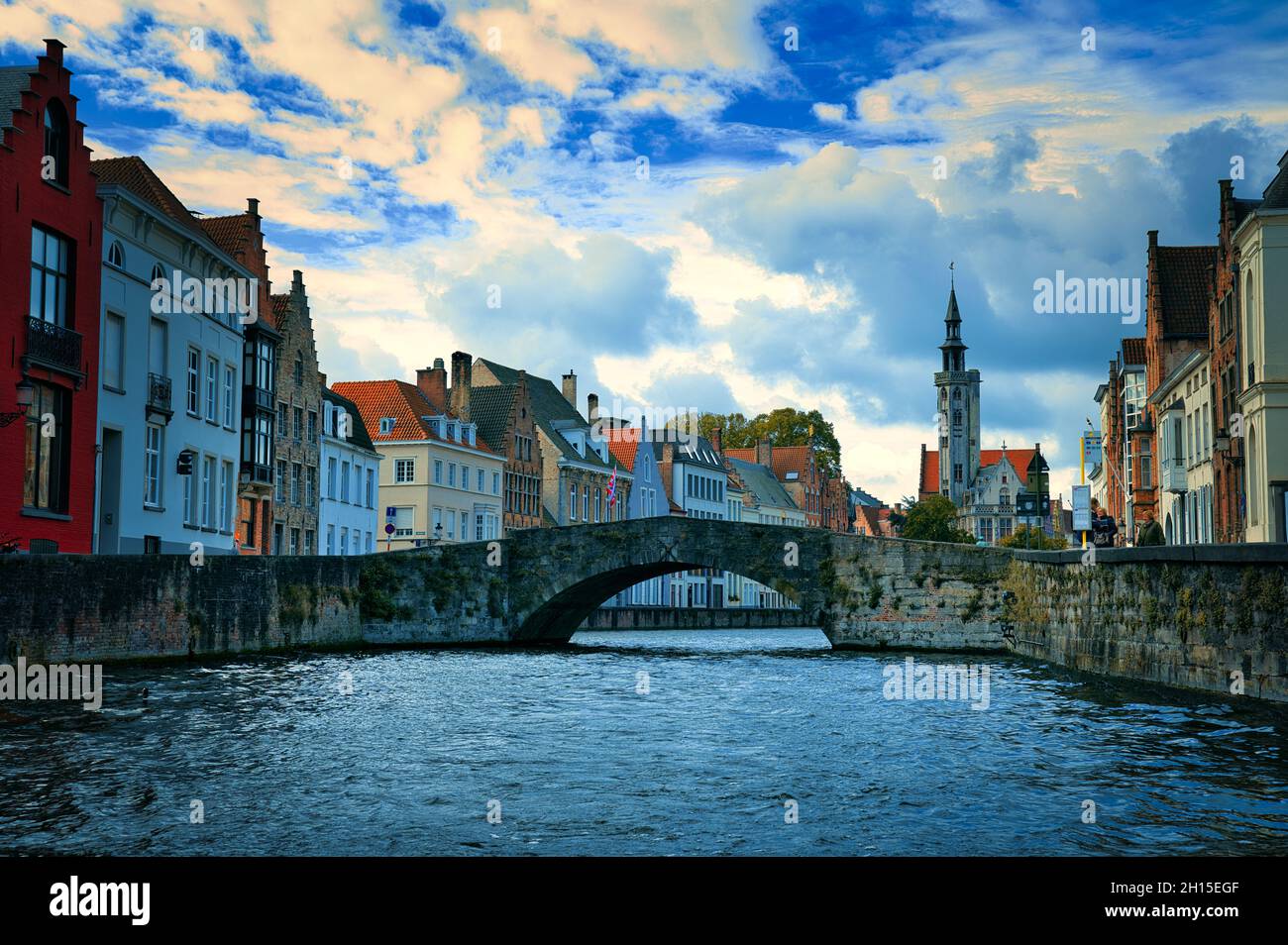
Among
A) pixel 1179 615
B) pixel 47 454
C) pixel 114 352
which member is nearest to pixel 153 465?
pixel 114 352

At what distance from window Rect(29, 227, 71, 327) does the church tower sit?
354 ft

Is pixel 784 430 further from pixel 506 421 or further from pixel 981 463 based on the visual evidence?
pixel 981 463

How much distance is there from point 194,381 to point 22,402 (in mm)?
13796

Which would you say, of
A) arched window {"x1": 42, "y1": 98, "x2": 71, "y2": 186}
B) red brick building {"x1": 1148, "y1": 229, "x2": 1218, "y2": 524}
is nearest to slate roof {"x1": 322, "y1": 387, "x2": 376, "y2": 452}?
arched window {"x1": 42, "y1": 98, "x2": 71, "y2": 186}

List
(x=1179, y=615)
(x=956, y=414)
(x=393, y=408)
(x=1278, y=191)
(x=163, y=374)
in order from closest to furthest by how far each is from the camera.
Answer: (x=1179, y=615) → (x=1278, y=191) → (x=163, y=374) → (x=393, y=408) → (x=956, y=414)

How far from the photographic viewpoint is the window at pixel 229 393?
3435 cm

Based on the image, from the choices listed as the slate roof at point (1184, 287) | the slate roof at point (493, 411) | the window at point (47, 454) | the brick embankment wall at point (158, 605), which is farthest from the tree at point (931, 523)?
the window at point (47, 454)

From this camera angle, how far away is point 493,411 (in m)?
63.4

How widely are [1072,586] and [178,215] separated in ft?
67.9

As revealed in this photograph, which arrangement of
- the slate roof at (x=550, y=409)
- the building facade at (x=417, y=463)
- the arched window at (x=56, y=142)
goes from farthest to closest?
the slate roof at (x=550, y=409)
the building facade at (x=417, y=463)
the arched window at (x=56, y=142)

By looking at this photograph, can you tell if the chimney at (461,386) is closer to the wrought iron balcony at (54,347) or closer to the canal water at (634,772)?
the wrought iron balcony at (54,347)

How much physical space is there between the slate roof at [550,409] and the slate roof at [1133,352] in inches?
1053
